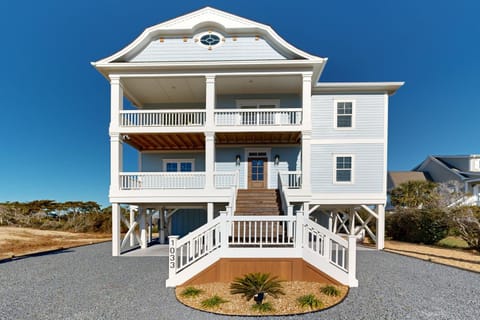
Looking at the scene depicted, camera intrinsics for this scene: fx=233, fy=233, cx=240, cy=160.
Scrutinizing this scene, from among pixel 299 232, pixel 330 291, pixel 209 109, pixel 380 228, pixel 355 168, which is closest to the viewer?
pixel 330 291

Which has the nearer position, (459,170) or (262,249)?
(262,249)

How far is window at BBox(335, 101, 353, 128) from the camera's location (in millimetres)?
11617

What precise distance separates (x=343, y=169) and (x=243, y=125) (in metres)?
5.51

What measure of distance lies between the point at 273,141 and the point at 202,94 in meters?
4.57

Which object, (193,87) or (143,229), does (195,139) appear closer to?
(193,87)

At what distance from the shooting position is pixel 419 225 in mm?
13695

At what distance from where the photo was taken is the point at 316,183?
11.6m

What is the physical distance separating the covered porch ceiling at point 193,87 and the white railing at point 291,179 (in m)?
4.33

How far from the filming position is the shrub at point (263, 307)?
4.89 m

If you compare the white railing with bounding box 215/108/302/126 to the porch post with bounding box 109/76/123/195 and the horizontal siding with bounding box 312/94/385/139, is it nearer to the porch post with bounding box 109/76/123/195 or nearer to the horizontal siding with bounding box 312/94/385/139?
the horizontal siding with bounding box 312/94/385/139

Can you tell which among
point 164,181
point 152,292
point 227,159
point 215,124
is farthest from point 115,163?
point 152,292

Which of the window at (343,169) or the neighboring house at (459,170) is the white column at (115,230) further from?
the neighboring house at (459,170)

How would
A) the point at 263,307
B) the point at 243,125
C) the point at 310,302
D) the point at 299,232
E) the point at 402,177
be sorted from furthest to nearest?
the point at 402,177 → the point at 243,125 → the point at 299,232 → the point at 310,302 → the point at 263,307

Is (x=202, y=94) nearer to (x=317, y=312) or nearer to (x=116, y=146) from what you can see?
(x=116, y=146)
